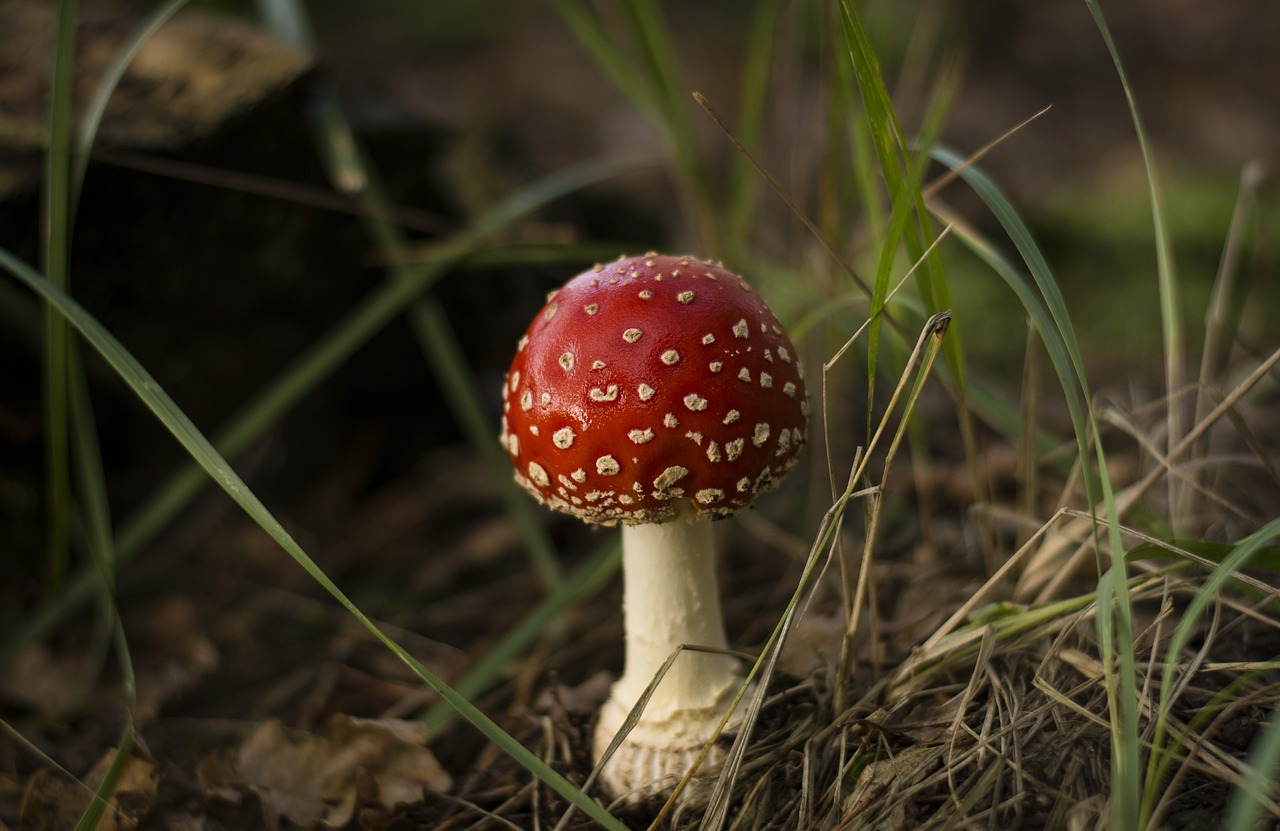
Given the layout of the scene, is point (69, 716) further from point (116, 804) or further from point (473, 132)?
point (473, 132)

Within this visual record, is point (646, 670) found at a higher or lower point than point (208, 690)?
higher

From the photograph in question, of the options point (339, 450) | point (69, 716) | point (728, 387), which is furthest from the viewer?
point (339, 450)

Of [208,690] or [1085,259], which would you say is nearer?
[208,690]

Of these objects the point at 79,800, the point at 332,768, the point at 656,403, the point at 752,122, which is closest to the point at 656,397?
the point at 656,403

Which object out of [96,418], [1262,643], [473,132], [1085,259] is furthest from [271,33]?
[1085,259]

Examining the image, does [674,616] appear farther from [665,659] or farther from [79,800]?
[79,800]

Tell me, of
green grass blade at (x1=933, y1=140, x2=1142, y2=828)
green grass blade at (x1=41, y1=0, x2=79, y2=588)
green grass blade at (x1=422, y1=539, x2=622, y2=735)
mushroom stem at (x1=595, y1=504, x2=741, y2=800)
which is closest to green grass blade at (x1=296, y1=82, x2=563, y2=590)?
green grass blade at (x1=422, y1=539, x2=622, y2=735)

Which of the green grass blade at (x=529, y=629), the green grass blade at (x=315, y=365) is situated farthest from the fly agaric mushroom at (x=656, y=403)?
the green grass blade at (x=315, y=365)
